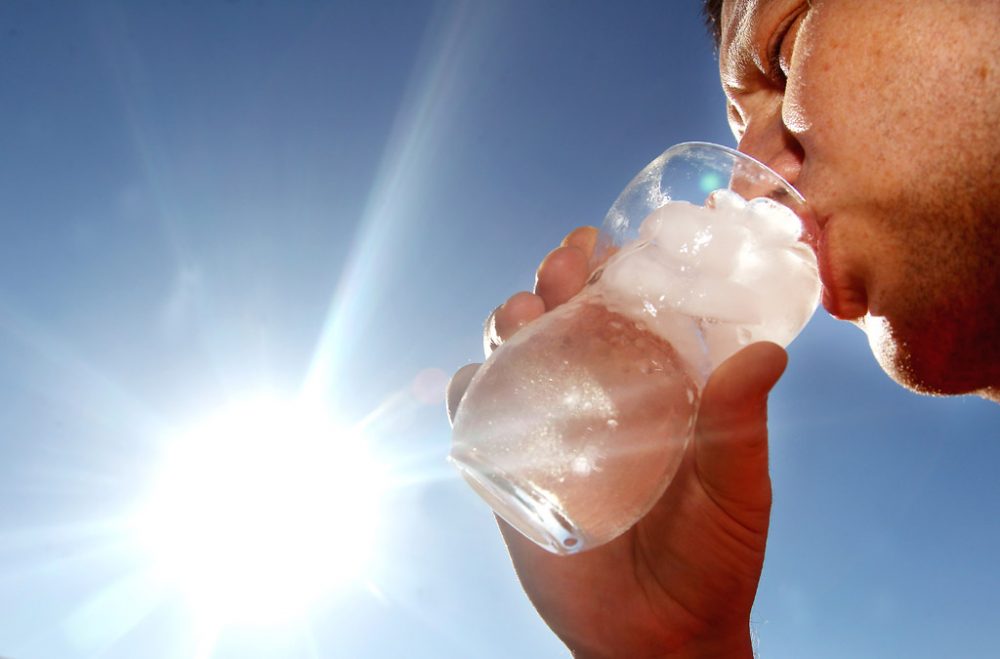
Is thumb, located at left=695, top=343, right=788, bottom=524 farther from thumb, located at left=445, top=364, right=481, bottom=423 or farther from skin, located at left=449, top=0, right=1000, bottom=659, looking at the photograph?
thumb, located at left=445, top=364, right=481, bottom=423

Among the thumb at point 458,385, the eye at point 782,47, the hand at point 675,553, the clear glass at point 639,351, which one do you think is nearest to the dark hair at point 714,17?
the eye at point 782,47

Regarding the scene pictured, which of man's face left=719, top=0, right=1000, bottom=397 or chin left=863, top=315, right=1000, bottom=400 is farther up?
man's face left=719, top=0, right=1000, bottom=397

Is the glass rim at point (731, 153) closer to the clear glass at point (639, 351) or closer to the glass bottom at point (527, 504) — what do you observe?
the clear glass at point (639, 351)

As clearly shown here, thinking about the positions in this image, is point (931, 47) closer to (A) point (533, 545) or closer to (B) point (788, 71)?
(B) point (788, 71)

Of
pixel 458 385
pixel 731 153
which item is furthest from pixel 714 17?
pixel 458 385

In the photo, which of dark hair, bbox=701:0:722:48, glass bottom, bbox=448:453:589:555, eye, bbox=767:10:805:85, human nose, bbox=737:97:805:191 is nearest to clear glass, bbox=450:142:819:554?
glass bottom, bbox=448:453:589:555

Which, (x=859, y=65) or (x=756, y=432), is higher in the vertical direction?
(x=859, y=65)

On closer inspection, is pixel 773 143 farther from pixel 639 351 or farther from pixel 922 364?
pixel 639 351

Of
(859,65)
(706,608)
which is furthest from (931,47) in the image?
(706,608)
